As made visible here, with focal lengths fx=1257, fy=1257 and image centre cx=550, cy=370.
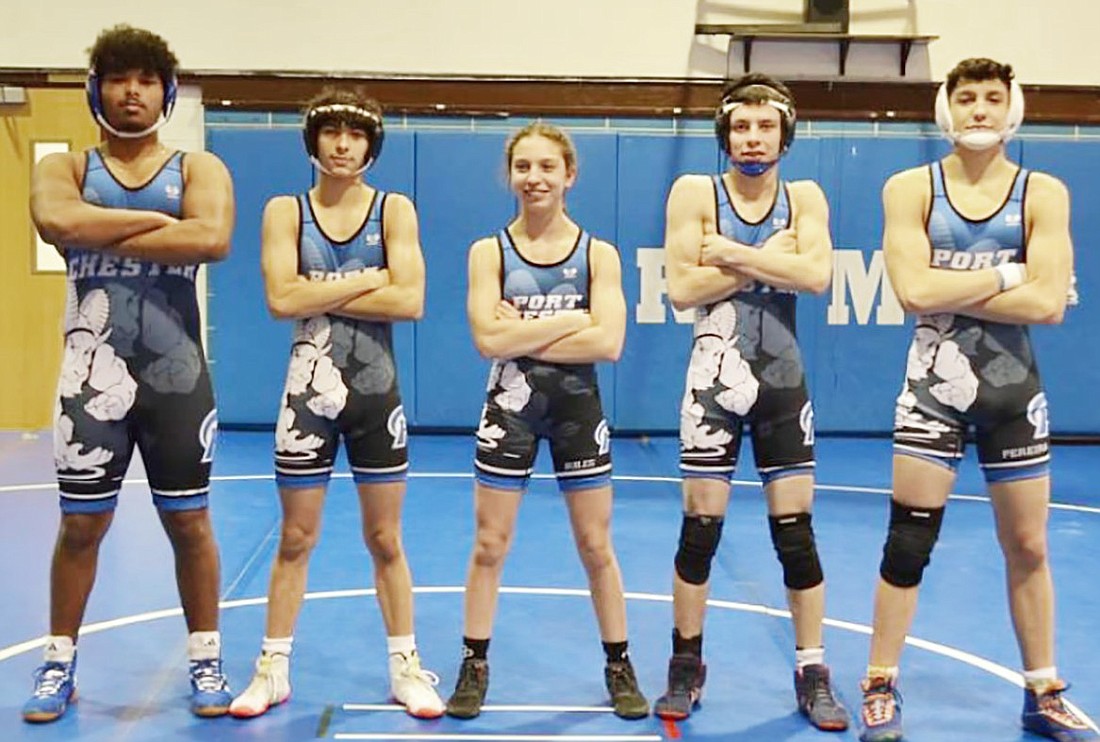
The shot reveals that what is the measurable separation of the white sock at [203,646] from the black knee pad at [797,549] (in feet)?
6.18

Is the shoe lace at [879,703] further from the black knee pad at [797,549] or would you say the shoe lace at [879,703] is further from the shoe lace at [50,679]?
the shoe lace at [50,679]

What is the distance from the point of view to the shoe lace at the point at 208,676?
411 centimetres

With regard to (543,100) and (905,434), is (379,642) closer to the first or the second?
(905,434)

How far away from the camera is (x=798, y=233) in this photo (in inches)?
159

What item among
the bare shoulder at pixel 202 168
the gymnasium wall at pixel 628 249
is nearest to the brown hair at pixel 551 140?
the bare shoulder at pixel 202 168

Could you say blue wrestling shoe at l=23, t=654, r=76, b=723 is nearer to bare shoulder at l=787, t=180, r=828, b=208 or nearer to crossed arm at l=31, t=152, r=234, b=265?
crossed arm at l=31, t=152, r=234, b=265

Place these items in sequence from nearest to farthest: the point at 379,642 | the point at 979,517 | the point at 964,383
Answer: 1. the point at 964,383
2. the point at 379,642
3. the point at 979,517

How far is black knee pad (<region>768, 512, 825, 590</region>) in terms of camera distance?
4055 millimetres

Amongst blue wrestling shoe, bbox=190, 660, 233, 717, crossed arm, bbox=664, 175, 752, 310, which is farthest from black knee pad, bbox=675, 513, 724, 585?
blue wrestling shoe, bbox=190, 660, 233, 717

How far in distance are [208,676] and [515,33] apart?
6945mm

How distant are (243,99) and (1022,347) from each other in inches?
286

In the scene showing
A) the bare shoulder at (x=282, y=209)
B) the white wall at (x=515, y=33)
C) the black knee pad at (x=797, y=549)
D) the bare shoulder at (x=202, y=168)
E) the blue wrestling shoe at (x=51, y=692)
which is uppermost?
the white wall at (x=515, y=33)

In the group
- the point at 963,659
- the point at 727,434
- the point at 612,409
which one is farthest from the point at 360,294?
the point at 612,409

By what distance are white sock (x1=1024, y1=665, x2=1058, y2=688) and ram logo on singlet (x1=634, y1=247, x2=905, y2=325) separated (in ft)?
19.7
